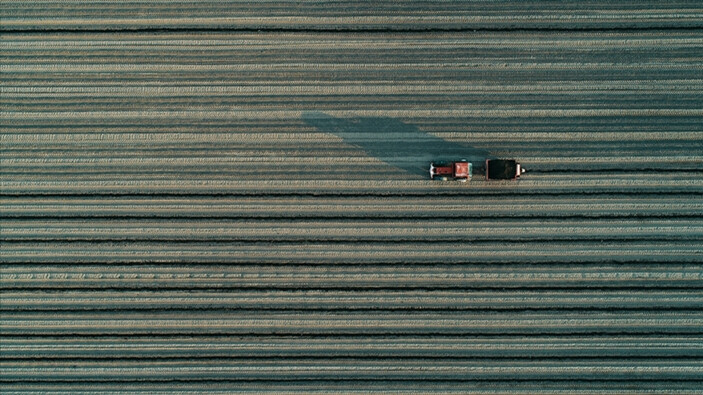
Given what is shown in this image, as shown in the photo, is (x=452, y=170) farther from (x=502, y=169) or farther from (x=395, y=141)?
(x=395, y=141)

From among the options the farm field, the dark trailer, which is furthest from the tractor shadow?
the dark trailer

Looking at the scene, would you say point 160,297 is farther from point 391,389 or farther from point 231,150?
point 391,389

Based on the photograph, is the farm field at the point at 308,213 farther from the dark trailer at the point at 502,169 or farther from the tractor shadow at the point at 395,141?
the dark trailer at the point at 502,169

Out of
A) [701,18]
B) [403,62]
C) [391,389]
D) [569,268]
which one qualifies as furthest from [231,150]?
[701,18]

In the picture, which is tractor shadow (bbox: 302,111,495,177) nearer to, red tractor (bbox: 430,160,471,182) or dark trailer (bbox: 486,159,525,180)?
red tractor (bbox: 430,160,471,182)

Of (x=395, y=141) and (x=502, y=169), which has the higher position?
(x=395, y=141)

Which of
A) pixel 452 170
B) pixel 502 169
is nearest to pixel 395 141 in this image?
pixel 452 170
